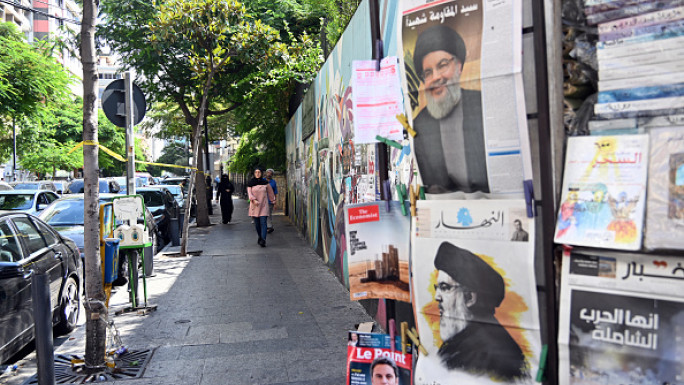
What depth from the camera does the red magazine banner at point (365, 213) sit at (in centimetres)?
373

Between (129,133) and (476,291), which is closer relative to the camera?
(476,291)

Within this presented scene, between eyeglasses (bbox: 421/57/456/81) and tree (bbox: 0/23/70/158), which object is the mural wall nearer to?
eyeglasses (bbox: 421/57/456/81)

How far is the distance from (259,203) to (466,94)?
418 inches

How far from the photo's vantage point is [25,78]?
14.4m

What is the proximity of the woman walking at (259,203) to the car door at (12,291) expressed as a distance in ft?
24.9

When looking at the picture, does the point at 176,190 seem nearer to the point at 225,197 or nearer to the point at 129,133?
the point at 225,197

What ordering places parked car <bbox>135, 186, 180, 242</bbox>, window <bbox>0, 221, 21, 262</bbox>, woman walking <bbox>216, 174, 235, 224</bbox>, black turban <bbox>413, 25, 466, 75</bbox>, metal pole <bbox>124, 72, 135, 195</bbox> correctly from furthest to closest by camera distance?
woman walking <bbox>216, 174, 235, 224</bbox> < parked car <bbox>135, 186, 180, 242</bbox> < metal pole <bbox>124, 72, 135, 195</bbox> < window <bbox>0, 221, 21, 262</bbox> < black turban <bbox>413, 25, 466, 75</bbox>

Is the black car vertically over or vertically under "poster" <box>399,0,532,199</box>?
under

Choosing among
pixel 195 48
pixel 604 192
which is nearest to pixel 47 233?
pixel 604 192

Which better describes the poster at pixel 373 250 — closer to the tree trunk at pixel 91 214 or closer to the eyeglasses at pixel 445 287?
the eyeglasses at pixel 445 287

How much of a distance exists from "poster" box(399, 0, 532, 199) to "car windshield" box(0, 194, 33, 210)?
13726 mm

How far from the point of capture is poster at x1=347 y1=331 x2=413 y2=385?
3.45m

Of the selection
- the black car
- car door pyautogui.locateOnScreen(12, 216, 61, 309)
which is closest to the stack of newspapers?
the black car

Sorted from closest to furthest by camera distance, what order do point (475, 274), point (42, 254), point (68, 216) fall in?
point (475, 274)
point (42, 254)
point (68, 216)
